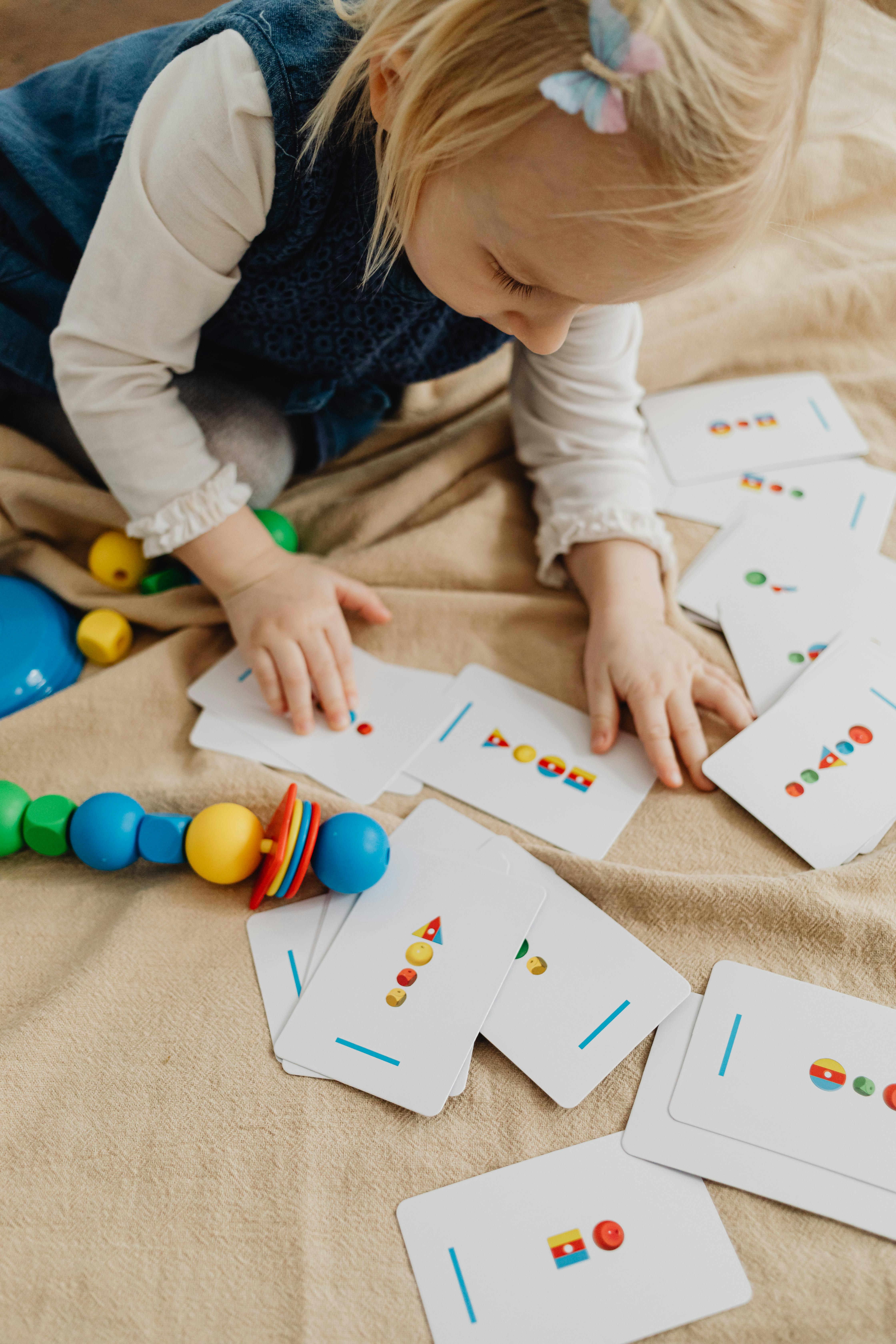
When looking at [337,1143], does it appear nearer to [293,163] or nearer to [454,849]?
[454,849]

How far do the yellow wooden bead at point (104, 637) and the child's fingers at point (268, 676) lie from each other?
167 millimetres

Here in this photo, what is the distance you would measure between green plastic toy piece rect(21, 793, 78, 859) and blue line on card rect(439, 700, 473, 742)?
1.07 feet

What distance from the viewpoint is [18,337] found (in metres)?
0.95

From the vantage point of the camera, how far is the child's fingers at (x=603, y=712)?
2.90 feet

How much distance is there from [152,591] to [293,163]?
17.8 inches

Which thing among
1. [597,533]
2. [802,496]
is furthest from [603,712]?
[802,496]

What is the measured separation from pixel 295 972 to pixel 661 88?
63cm

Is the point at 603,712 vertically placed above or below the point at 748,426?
below

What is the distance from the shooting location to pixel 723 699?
90 centimetres

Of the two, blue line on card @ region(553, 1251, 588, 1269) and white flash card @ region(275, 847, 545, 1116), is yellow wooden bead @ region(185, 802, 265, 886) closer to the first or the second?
white flash card @ region(275, 847, 545, 1116)

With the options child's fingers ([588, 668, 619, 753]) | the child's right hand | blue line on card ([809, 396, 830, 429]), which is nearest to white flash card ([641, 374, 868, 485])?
blue line on card ([809, 396, 830, 429])

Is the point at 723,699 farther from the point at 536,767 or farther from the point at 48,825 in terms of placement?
the point at 48,825

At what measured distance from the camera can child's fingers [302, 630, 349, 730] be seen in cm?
90

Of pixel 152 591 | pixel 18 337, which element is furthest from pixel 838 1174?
pixel 18 337
